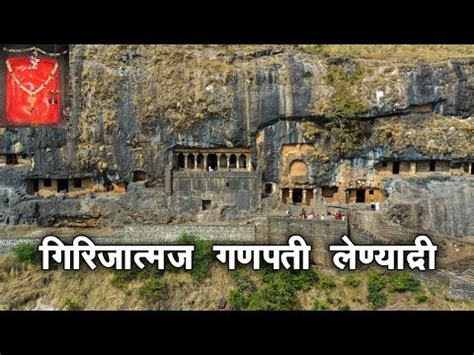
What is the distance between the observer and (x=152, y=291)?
80.5 ft

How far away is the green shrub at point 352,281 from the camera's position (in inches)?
967

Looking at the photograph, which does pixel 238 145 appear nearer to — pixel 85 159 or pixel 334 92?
pixel 334 92

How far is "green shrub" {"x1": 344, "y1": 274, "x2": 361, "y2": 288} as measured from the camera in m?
24.6

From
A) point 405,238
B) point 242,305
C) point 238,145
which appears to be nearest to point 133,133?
point 238,145

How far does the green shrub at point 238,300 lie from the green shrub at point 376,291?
4422 millimetres

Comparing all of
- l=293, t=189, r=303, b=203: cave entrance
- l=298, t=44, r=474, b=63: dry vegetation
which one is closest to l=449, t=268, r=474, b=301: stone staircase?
l=293, t=189, r=303, b=203: cave entrance

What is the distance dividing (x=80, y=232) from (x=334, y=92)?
12589mm

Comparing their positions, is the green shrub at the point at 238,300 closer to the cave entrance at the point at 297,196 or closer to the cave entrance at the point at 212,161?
the cave entrance at the point at 297,196

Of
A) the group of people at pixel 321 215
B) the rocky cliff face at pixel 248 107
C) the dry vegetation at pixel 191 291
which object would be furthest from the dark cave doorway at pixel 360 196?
the dry vegetation at pixel 191 291

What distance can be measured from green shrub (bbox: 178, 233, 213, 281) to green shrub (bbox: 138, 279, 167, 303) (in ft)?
4.16

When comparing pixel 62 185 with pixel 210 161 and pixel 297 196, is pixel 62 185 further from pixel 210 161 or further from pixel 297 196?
pixel 297 196

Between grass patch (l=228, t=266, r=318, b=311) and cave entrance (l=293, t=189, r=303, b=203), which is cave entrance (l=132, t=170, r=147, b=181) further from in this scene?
grass patch (l=228, t=266, r=318, b=311)

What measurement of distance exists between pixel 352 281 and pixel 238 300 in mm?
4243

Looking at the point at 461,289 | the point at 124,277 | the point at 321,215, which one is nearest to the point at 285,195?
the point at 321,215
